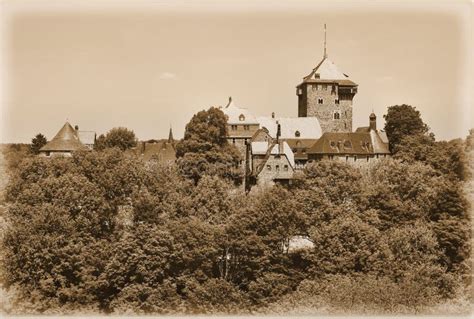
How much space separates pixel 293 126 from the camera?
5819cm

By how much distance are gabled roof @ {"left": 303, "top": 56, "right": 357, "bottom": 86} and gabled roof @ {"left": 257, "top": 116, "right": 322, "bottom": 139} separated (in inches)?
168

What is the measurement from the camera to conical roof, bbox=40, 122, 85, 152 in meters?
58.5

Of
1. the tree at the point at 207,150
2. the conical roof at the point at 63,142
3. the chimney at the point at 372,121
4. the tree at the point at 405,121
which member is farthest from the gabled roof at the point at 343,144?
the conical roof at the point at 63,142

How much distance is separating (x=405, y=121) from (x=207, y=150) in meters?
17.3

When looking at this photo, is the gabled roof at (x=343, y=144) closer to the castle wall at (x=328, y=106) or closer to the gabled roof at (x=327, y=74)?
the castle wall at (x=328, y=106)

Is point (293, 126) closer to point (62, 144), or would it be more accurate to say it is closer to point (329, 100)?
point (329, 100)

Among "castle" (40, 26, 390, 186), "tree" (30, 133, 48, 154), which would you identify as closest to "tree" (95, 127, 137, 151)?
"castle" (40, 26, 390, 186)

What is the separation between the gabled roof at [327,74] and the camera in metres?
60.7

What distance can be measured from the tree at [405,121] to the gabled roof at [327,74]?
6.95 metres

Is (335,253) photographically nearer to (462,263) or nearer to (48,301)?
(462,263)

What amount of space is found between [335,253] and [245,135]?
23915 mm

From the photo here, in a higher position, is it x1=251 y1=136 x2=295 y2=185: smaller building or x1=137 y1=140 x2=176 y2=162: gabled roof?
x1=137 y1=140 x2=176 y2=162: gabled roof

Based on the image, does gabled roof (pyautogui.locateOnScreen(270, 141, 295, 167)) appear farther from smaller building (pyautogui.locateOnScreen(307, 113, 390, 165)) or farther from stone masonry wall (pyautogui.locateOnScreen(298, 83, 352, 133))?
stone masonry wall (pyautogui.locateOnScreen(298, 83, 352, 133))

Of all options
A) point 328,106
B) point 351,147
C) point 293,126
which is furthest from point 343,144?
point 328,106
